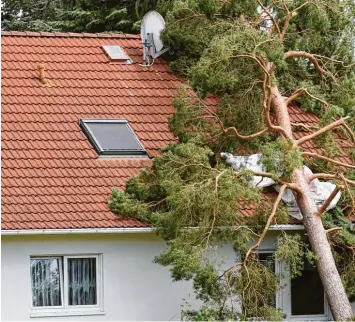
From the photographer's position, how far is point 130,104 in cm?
2620

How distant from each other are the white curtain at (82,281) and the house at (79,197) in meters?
0.02

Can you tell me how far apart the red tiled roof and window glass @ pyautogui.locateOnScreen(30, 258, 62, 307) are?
0.77 metres

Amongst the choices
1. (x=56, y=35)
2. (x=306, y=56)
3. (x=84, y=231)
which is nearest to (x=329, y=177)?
(x=306, y=56)

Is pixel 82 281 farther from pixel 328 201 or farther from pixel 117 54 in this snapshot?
pixel 117 54

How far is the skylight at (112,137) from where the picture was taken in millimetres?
24969

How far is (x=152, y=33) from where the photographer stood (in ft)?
90.1

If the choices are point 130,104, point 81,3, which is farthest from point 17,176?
point 81,3

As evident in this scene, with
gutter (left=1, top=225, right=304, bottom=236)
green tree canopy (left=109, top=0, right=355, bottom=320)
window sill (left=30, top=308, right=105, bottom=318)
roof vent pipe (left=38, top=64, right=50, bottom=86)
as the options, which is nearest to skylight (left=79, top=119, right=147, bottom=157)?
green tree canopy (left=109, top=0, right=355, bottom=320)

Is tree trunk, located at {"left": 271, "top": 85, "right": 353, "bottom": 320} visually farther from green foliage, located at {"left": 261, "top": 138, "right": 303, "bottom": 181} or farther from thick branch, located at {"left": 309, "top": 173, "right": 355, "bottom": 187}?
green foliage, located at {"left": 261, "top": 138, "right": 303, "bottom": 181}

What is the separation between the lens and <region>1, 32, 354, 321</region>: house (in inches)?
920

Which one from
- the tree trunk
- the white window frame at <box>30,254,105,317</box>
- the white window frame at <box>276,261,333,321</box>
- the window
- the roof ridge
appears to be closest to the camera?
the tree trunk

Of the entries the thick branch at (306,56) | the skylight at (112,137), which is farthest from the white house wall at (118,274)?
the thick branch at (306,56)

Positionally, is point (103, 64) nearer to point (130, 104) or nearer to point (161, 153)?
point (130, 104)

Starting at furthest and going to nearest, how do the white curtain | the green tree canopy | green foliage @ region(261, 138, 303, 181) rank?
1. the white curtain
2. green foliage @ region(261, 138, 303, 181)
3. the green tree canopy
